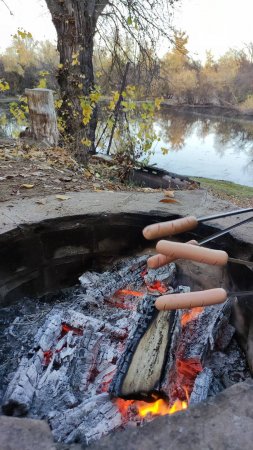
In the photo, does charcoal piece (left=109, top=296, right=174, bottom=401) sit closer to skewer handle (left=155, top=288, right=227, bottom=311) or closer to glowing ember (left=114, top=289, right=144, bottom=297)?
glowing ember (left=114, top=289, right=144, bottom=297)

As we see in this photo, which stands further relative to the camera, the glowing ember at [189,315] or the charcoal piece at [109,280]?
the charcoal piece at [109,280]

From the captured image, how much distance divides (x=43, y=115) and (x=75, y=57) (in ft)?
4.33

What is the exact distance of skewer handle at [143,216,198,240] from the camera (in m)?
1.19

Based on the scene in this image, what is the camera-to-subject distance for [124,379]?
5.81 feet

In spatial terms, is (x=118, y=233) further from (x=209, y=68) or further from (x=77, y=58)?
(x=209, y=68)

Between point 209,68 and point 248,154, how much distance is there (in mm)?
26621

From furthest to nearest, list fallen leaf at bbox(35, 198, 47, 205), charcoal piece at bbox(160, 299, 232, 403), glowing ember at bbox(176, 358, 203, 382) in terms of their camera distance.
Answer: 1. fallen leaf at bbox(35, 198, 47, 205)
2. glowing ember at bbox(176, 358, 203, 382)
3. charcoal piece at bbox(160, 299, 232, 403)

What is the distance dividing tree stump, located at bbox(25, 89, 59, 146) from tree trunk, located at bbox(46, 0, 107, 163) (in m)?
0.39

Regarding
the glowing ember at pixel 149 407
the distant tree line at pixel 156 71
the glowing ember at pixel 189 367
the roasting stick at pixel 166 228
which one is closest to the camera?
the roasting stick at pixel 166 228

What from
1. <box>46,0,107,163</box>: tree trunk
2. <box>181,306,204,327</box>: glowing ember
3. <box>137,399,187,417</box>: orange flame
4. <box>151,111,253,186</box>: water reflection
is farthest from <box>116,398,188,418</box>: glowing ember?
<box>151,111,253,186</box>: water reflection

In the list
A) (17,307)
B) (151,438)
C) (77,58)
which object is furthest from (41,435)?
(77,58)

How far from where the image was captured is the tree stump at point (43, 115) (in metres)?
5.82

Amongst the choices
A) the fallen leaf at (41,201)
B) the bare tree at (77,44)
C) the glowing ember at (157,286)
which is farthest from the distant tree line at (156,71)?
the glowing ember at (157,286)

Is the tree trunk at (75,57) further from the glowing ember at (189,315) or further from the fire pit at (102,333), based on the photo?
the glowing ember at (189,315)
